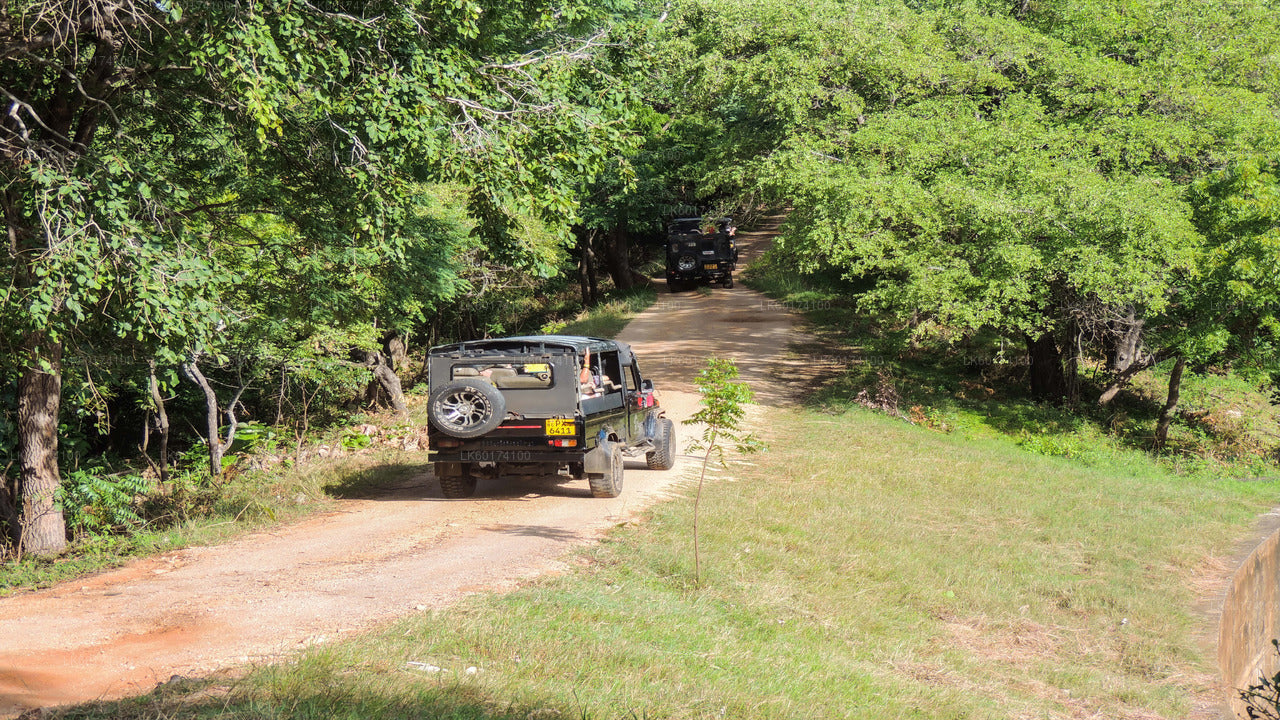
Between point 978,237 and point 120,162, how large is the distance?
16812mm

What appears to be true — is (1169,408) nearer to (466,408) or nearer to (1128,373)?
(1128,373)

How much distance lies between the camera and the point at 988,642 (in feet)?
33.0

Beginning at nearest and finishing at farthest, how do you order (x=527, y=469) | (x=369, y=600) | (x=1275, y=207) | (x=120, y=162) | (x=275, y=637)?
(x=275, y=637) < (x=369, y=600) < (x=120, y=162) < (x=527, y=469) < (x=1275, y=207)

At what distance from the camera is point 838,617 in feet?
31.2

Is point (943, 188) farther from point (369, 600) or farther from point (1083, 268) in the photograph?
point (369, 600)

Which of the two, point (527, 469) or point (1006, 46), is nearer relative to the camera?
point (527, 469)

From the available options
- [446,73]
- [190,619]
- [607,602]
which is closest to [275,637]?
[190,619]

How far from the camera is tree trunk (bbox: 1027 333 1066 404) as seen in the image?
24.4 metres

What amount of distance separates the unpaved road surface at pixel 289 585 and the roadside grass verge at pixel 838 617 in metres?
0.51

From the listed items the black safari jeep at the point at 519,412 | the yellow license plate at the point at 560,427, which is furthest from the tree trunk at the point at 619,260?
the yellow license plate at the point at 560,427

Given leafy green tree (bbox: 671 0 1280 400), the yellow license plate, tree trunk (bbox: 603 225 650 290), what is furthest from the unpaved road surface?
tree trunk (bbox: 603 225 650 290)

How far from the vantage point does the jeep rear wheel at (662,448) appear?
1414 cm

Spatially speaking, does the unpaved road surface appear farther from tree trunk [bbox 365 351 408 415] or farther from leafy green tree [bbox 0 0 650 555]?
tree trunk [bbox 365 351 408 415]

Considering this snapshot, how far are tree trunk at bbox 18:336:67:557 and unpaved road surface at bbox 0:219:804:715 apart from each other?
86.8 inches
